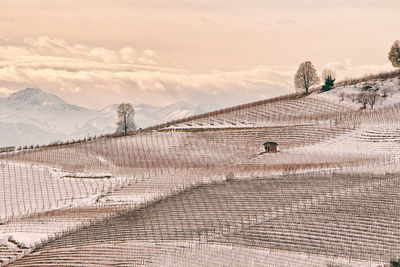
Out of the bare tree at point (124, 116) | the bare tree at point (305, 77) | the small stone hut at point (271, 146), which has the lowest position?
the small stone hut at point (271, 146)

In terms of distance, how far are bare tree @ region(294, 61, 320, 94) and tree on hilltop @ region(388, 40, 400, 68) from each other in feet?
66.1

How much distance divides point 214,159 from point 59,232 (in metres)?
36.6

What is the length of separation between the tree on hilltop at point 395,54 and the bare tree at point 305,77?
20.2m

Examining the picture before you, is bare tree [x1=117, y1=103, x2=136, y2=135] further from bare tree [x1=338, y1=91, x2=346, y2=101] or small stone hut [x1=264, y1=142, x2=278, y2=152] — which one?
small stone hut [x1=264, y1=142, x2=278, y2=152]

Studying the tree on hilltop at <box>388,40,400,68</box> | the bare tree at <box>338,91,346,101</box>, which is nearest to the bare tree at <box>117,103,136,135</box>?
the bare tree at <box>338,91,346,101</box>

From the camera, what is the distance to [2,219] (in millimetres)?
65250

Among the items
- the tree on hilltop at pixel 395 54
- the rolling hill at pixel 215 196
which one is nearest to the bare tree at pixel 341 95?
the rolling hill at pixel 215 196

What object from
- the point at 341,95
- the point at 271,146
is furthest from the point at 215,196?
the point at 341,95

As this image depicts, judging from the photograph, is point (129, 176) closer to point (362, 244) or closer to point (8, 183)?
→ point (8, 183)

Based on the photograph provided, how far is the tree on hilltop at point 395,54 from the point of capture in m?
146

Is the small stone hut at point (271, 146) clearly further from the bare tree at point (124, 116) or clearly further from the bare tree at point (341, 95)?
the bare tree at point (124, 116)

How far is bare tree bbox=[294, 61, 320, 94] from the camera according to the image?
142375 mm

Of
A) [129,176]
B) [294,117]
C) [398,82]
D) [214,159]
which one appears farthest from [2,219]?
[398,82]

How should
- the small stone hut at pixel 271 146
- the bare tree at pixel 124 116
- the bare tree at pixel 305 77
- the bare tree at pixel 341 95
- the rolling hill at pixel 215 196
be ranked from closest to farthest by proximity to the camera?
1. the rolling hill at pixel 215 196
2. the small stone hut at pixel 271 146
3. the bare tree at pixel 341 95
4. the bare tree at pixel 305 77
5. the bare tree at pixel 124 116
